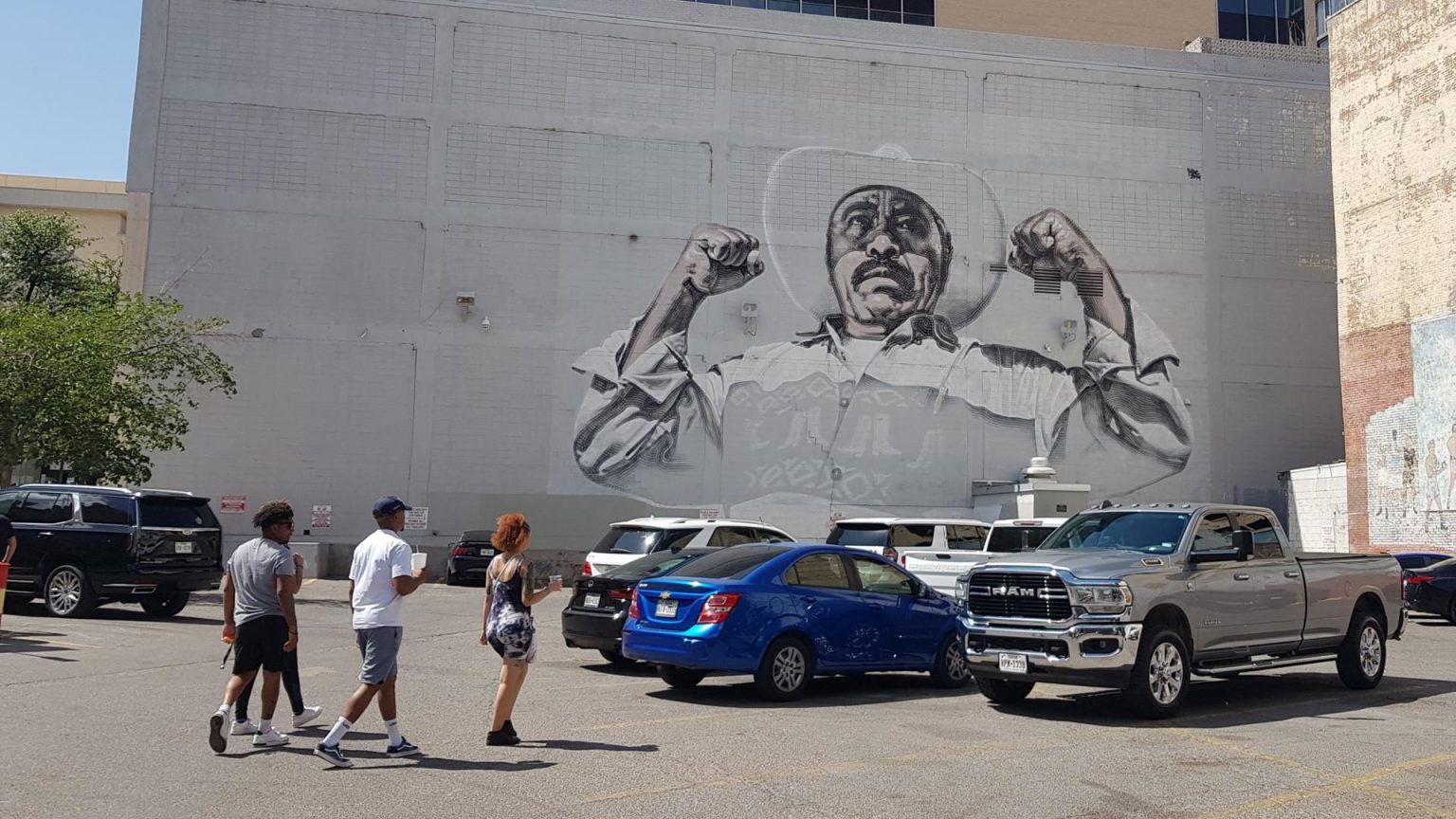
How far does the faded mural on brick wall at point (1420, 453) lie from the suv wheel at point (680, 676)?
24423 millimetres

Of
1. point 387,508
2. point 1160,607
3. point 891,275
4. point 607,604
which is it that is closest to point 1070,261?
point 891,275

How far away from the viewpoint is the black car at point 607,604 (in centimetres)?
1356

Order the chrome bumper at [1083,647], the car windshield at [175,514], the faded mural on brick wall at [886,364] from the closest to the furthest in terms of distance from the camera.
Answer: the chrome bumper at [1083,647], the car windshield at [175,514], the faded mural on brick wall at [886,364]

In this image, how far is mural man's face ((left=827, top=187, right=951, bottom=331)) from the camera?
37.1 metres

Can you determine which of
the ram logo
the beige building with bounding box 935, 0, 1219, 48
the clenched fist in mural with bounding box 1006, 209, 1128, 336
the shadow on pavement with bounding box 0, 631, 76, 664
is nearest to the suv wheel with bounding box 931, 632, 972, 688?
the ram logo

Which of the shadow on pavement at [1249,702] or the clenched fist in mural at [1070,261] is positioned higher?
the clenched fist in mural at [1070,261]

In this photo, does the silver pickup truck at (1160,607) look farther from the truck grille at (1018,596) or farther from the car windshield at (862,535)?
the car windshield at (862,535)

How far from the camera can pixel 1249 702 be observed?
1211cm

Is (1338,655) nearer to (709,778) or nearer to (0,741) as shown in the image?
(709,778)

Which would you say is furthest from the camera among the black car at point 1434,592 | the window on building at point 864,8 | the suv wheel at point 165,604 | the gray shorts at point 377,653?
the window on building at point 864,8

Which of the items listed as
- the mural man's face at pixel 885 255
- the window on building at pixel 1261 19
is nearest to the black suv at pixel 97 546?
the mural man's face at pixel 885 255

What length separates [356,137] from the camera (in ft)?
116

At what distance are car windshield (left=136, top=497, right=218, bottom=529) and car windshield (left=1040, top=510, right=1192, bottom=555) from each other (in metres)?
13.0

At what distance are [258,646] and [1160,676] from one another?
7347 millimetres
